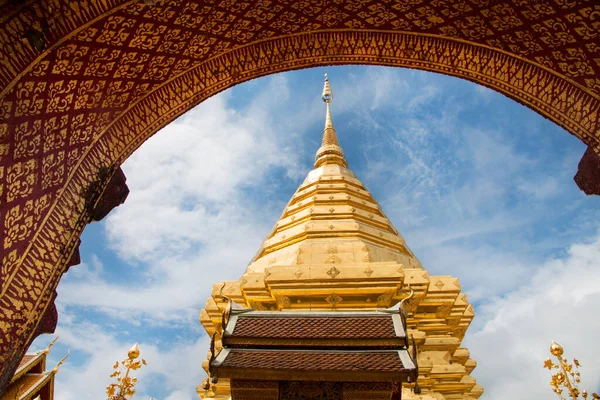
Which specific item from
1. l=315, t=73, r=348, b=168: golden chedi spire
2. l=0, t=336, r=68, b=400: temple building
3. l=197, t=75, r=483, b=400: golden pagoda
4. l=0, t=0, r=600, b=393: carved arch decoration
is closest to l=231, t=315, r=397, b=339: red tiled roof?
l=197, t=75, r=483, b=400: golden pagoda

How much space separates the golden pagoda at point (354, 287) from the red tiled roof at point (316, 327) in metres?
1.75

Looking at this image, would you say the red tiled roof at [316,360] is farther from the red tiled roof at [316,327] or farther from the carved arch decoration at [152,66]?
the carved arch decoration at [152,66]

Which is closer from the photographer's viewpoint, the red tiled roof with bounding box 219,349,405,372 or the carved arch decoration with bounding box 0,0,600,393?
the carved arch decoration with bounding box 0,0,600,393

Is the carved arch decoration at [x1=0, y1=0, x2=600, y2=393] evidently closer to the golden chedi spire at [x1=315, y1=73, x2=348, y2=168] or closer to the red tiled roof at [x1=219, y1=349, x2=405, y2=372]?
the red tiled roof at [x1=219, y1=349, x2=405, y2=372]

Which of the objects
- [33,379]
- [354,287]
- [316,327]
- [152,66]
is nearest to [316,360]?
[316,327]

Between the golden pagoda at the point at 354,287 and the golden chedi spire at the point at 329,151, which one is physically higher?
the golden chedi spire at the point at 329,151

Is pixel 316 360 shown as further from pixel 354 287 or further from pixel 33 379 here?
pixel 33 379

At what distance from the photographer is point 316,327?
5.18m

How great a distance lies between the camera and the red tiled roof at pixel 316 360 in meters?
4.52

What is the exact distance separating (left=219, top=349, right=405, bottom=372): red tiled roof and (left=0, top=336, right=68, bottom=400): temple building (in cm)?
705

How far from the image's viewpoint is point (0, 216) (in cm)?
332

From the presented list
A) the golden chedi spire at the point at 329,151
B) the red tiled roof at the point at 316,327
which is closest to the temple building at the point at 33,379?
the red tiled roof at the point at 316,327

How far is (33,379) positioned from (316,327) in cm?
836

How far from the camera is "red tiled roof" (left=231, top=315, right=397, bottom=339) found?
500 centimetres
